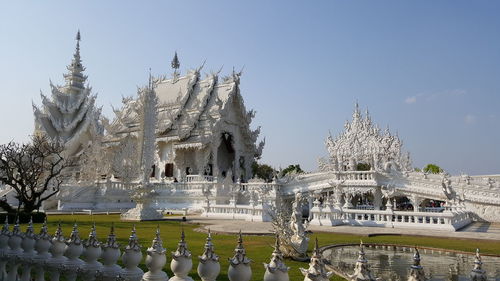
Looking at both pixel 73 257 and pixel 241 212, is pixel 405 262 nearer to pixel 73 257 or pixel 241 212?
pixel 73 257

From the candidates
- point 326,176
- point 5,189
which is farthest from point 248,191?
point 5,189

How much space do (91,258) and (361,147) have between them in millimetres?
29392

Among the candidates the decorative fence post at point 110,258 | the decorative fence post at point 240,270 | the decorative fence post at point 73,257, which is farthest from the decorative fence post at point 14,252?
the decorative fence post at point 240,270

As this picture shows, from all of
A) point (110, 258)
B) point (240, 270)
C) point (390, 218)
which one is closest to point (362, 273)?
point (240, 270)

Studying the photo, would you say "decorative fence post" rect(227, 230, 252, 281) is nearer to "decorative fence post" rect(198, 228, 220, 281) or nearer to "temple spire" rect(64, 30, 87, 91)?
"decorative fence post" rect(198, 228, 220, 281)

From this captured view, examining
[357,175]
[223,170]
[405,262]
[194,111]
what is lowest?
[405,262]

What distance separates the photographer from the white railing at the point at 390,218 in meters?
14.5

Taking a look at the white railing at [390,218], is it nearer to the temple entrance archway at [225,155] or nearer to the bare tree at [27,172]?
the bare tree at [27,172]

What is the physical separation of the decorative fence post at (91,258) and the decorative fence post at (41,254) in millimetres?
593

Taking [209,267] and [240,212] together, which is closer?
[209,267]

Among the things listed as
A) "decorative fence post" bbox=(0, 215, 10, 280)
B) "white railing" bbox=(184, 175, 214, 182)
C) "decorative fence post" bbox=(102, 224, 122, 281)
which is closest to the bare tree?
"white railing" bbox=(184, 175, 214, 182)

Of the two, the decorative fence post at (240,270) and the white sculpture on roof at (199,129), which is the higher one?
the white sculpture on roof at (199,129)

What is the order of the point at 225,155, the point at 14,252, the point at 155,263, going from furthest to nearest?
the point at 225,155 → the point at 14,252 → the point at 155,263

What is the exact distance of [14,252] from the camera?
16.3 feet
